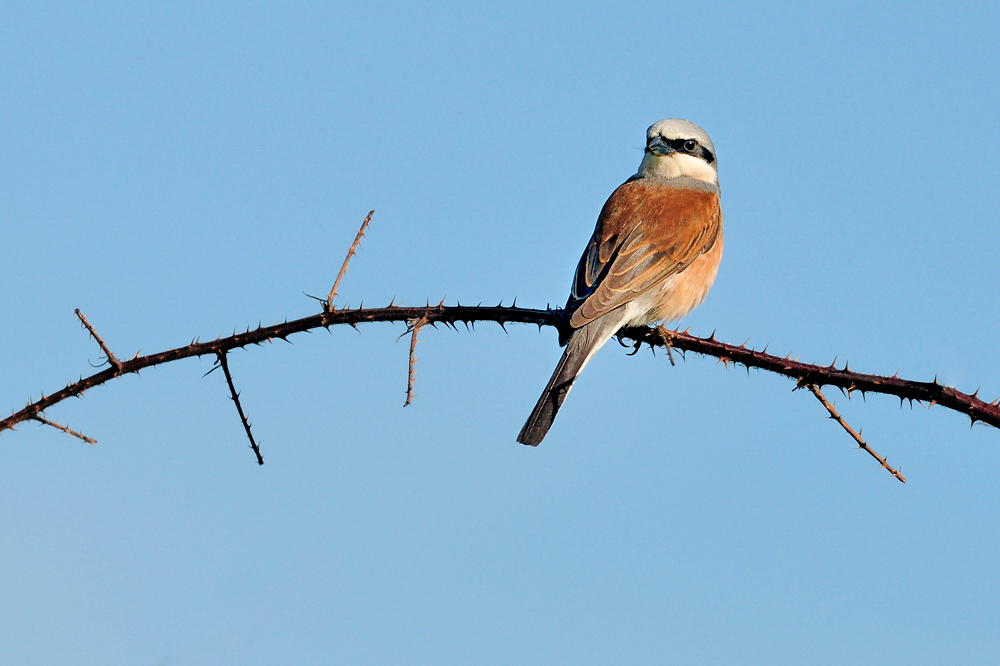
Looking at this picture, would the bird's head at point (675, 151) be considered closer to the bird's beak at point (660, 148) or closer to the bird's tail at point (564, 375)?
the bird's beak at point (660, 148)

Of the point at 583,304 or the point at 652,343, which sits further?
the point at 652,343

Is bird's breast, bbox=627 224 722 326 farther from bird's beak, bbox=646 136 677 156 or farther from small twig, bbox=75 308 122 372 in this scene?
small twig, bbox=75 308 122 372

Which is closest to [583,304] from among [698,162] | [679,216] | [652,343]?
[652,343]

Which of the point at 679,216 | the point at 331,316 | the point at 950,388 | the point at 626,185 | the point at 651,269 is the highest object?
the point at 626,185

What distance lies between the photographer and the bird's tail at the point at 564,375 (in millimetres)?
4922

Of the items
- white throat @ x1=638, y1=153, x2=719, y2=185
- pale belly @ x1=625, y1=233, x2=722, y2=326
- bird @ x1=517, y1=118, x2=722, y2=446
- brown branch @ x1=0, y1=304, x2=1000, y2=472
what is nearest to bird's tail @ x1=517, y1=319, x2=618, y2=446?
bird @ x1=517, y1=118, x2=722, y2=446

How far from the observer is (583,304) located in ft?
17.4

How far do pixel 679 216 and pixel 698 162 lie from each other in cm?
93

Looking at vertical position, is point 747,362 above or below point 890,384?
above

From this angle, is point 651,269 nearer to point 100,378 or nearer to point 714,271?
point 714,271

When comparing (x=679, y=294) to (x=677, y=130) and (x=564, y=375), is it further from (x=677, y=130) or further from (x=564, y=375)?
(x=677, y=130)

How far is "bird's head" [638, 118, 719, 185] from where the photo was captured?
22.5ft

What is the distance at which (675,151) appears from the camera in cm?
687

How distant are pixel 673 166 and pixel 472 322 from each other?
3404mm
